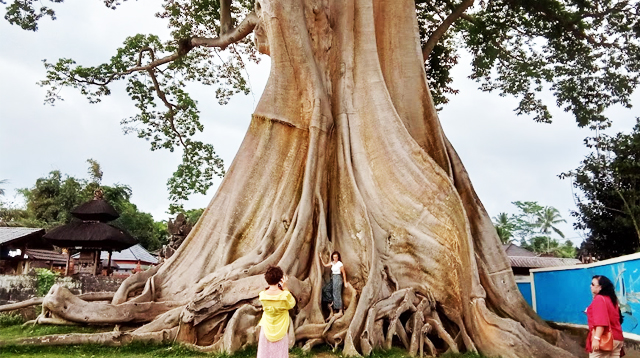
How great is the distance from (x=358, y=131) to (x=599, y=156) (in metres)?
12.2

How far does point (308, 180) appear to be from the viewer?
6754mm

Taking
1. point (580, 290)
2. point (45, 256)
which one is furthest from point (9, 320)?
point (45, 256)

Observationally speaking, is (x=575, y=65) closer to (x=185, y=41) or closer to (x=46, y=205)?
(x=185, y=41)

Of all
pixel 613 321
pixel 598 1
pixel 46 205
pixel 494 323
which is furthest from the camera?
pixel 46 205

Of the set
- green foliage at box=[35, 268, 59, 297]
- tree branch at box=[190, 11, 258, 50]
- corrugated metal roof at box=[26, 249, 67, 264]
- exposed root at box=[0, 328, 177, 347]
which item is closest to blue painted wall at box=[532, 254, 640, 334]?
exposed root at box=[0, 328, 177, 347]

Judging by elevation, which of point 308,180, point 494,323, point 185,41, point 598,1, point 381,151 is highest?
point 598,1

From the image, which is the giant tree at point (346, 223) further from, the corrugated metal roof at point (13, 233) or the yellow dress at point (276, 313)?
the corrugated metal roof at point (13, 233)

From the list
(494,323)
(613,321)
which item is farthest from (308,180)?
(613,321)

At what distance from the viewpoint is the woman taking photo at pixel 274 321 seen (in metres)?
3.71

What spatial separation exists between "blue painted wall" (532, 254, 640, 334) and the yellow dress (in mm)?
4438

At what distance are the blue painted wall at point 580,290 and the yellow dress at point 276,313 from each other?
4438 millimetres

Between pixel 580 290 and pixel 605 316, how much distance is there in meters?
3.95

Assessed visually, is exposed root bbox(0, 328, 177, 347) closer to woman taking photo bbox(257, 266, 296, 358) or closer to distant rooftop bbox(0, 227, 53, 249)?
woman taking photo bbox(257, 266, 296, 358)

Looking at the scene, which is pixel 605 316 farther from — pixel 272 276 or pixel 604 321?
pixel 272 276
